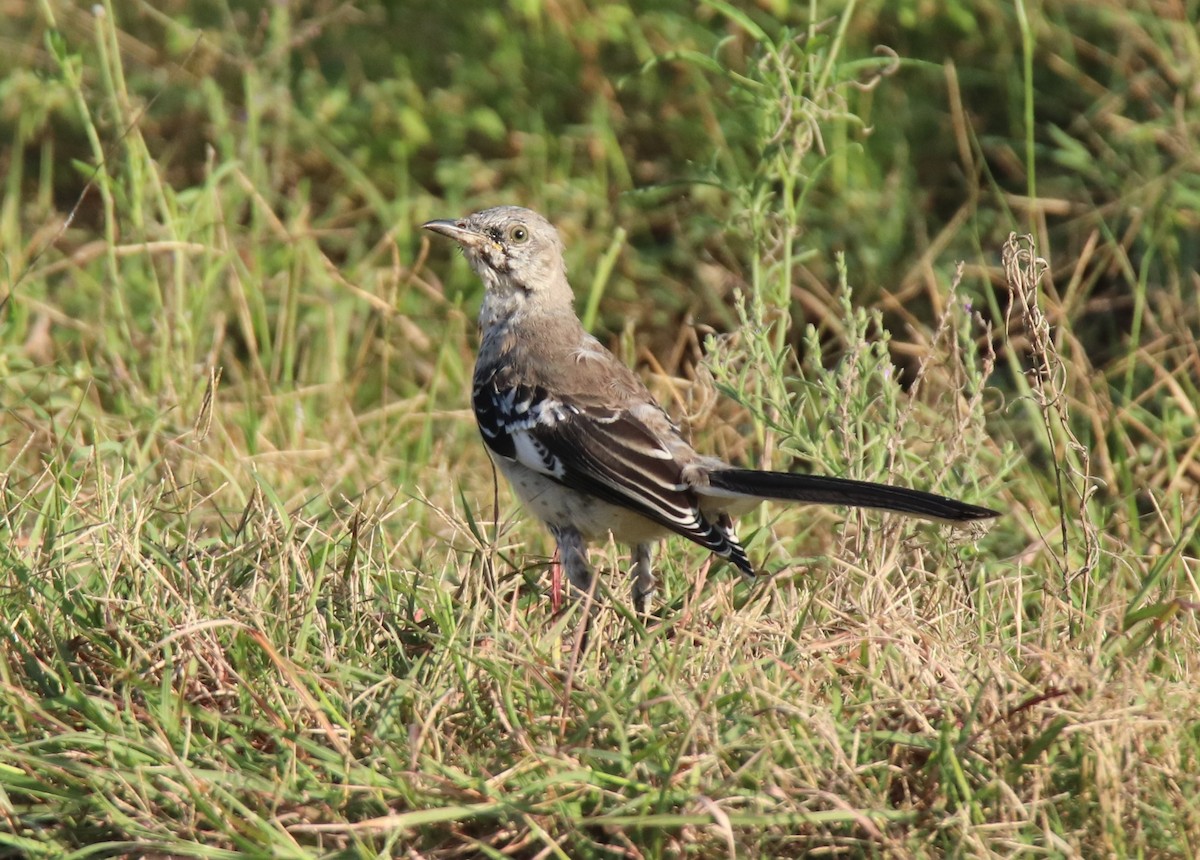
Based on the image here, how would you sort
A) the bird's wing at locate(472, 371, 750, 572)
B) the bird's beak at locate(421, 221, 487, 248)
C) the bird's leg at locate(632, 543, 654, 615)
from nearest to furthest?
the bird's wing at locate(472, 371, 750, 572)
the bird's leg at locate(632, 543, 654, 615)
the bird's beak at locate(421, 221, 487, 248)

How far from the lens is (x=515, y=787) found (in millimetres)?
3305

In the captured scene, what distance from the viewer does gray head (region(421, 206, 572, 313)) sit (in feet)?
18.9

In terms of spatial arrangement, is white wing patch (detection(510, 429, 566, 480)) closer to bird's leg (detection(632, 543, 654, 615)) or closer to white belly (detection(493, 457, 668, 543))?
white belly (detection(493, 457, 668, 543))

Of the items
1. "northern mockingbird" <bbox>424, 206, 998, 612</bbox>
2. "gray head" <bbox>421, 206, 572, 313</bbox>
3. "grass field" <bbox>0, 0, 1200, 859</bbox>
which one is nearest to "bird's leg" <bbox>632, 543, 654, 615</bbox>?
"northern mockingbird" <bbox>424, 206, 998, 612</bbox>

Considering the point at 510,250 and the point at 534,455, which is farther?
the point at 510,250

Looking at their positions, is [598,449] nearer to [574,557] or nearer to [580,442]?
[580,442]

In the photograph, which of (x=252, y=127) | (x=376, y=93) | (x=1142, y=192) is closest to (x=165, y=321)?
(x=252, y=127)

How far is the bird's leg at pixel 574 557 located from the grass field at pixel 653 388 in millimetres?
128

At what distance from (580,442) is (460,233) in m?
1.16

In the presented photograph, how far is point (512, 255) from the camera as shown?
577cm

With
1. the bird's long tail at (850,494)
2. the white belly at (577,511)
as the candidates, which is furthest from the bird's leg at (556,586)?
the bird's long tail at (850,494)

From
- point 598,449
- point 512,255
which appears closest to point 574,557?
point 598,449

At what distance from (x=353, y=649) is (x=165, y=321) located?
2546 mm

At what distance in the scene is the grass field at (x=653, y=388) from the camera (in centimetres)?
325
